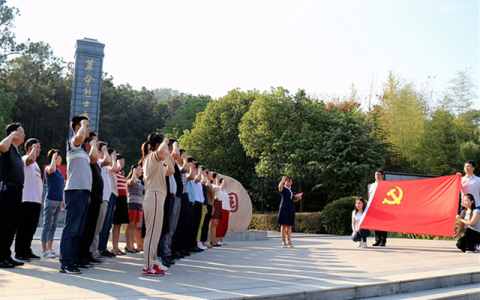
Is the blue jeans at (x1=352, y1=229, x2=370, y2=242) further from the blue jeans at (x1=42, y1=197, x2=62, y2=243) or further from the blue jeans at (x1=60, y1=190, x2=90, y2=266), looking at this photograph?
the blue jeans at (x1=60, y1=190, x2=90, y2=266)

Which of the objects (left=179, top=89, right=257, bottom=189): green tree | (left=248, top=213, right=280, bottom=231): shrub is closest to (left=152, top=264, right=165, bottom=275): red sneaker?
(left=248, top=213, right=280, bottom=231): shrub

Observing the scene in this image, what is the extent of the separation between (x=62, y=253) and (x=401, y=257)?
5.94 meters

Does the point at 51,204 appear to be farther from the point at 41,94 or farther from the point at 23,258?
the point at 41,94

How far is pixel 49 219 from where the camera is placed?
7078 mm

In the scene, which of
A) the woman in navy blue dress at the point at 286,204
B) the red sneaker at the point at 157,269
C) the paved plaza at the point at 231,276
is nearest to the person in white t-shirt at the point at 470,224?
the paved plaza at the point at 231,276

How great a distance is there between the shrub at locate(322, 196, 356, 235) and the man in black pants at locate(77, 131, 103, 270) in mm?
11906

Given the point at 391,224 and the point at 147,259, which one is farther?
the point at 391,224

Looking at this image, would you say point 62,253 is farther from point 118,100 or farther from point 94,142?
point 118,100

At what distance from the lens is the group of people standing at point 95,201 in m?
5.46

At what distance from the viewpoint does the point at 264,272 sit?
5930 millimetres

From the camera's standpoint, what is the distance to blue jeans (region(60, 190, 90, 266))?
214 inches

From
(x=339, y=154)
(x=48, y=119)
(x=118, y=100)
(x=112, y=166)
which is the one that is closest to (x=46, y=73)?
(x=48, y=119)

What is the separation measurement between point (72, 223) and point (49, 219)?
1900 mm

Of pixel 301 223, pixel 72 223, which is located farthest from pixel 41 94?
pixel 72 223
